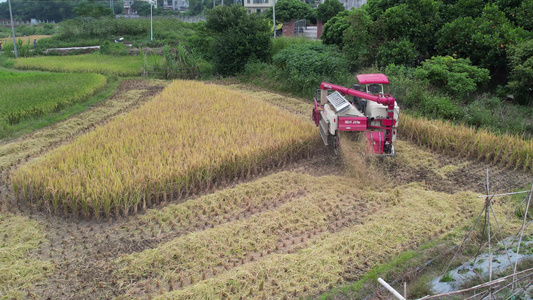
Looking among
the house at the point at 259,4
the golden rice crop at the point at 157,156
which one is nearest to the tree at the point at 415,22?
the golden rice crop at the point at 157,156

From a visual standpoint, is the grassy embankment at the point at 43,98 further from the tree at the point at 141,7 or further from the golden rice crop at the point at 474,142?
the tree at the point at 141,7

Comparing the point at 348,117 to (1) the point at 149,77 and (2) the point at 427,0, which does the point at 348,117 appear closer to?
(2) the point at 427,0

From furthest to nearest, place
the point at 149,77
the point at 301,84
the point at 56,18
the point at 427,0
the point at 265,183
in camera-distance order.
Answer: the point at 56,18
the point at 149,77
the point at 301,84
the point at 427,0
the point at 265,183

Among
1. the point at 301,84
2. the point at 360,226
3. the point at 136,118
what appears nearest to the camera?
the point at 360,226

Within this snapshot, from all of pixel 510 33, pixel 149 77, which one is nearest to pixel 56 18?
pixel 149 77

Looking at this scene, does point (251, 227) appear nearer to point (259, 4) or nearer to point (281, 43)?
point (281, 43)

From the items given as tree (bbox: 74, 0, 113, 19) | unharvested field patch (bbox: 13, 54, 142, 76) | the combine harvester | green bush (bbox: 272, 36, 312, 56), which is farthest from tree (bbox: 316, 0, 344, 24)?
tree (bbox: 74, 0, 113, 19)

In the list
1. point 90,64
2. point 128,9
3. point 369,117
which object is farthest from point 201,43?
point 128,9
